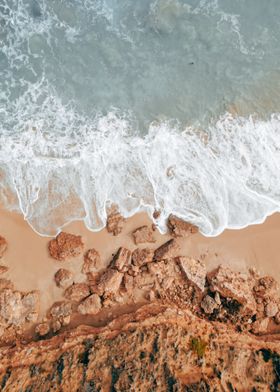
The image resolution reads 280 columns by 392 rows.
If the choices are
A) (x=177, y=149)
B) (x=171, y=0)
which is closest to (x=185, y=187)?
(x=177, y=149)

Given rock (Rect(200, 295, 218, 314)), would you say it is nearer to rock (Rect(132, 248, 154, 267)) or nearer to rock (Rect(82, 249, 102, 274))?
rock (Rect(132, 248, 154, 267))

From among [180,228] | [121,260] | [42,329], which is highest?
[180,228]

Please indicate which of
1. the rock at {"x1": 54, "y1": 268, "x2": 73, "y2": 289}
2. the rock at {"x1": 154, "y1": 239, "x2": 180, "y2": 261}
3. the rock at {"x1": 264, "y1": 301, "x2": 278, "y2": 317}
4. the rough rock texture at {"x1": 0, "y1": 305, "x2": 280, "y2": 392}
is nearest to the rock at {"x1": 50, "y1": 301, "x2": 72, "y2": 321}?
the rock at {"x1": 54, "y1": 268, "x2": 73, "y2": 289}

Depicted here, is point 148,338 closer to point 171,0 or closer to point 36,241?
point 36,241

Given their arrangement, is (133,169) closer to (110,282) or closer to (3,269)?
(110,282)

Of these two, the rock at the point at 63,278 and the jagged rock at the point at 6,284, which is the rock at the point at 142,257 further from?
the jagged rock at the point at 6,284

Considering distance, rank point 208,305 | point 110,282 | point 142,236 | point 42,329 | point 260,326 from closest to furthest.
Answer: point 42,329 → point 260,326 → point 208,305 → point 110,282 → point 142,236

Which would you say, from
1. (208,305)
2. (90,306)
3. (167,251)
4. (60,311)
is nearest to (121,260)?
(167,251)

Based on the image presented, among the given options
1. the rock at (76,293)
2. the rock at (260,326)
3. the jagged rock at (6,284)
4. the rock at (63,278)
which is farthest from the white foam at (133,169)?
the rock at (260,326)
